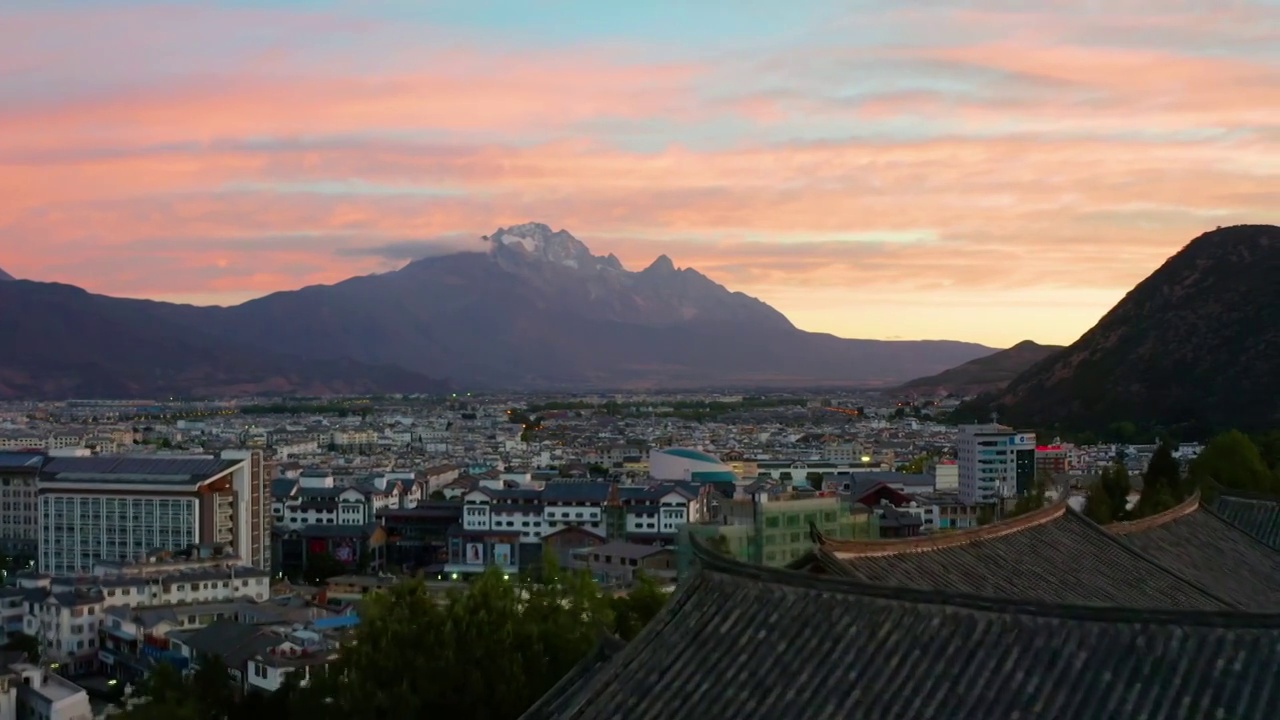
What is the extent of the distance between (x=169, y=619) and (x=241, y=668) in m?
7.30

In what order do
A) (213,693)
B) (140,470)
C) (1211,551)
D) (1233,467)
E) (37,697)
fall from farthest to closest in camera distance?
(140,470) → (1233,467) → (37,697) → (213,693) → (1211,551)

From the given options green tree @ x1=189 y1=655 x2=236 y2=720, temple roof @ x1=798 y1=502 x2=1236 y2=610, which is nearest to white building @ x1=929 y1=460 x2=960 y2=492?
green tree @ x1=189 y1=655 x2=236 y2=720

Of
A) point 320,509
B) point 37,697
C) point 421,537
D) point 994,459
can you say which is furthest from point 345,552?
point 994,459

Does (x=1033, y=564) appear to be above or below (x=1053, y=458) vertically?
above

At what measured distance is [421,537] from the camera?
→ 56.6 meters

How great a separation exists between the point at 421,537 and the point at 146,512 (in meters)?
11.2

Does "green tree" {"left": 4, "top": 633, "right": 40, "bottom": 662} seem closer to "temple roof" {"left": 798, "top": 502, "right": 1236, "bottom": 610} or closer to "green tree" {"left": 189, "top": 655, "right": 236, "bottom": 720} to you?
"green tree" {"left": 189, "top": 655, "right": 236, "bottom": 720}

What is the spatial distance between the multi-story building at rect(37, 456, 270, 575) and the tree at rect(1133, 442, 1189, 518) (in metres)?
33.0

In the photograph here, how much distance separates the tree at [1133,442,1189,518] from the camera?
25.1 metres

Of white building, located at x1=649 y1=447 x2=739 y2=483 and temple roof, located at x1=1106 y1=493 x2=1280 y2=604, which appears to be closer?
temple roof, located at x1=1106 y1=493 x2=1280 y2=604

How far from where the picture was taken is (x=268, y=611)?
37.4 meters

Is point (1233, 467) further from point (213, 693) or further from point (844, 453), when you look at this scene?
point (844, 453)

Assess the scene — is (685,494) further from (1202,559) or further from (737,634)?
(737,634)

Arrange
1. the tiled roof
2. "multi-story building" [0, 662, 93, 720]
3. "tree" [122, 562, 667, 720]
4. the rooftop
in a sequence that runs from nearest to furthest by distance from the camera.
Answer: "tree" [122, 562, 667, 720] → the tiled roof → "multi-story building" [0, 662, 93, 720] → the rooftop
